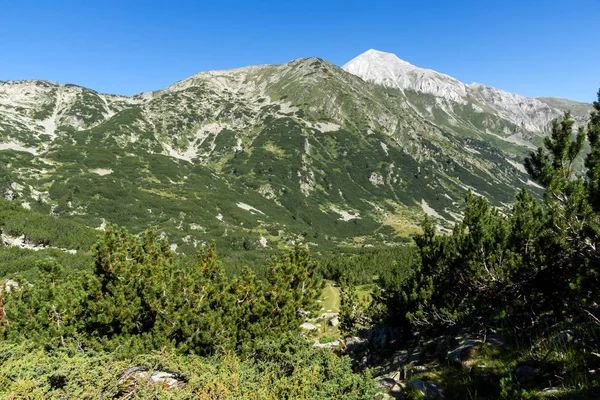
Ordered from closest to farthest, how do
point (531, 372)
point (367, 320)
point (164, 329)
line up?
point (531, 372) < point (164, 329) < point (367, 320)

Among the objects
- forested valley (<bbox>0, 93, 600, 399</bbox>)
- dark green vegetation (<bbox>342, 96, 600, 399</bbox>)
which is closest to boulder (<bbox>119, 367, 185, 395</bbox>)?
forested valley (<bbox>0, 93, 600, 399</bbox>)

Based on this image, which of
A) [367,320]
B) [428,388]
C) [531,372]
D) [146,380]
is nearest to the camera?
[531,372]

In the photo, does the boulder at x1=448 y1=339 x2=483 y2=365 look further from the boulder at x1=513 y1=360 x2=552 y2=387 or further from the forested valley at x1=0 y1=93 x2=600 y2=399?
the boulder at x1=513 y1=360 x2=552 y2=387

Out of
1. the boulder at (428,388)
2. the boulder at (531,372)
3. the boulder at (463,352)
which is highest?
the boulder at (531,372)

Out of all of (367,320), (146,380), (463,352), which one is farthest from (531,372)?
(367,320)

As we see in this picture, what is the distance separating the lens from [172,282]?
14508mm

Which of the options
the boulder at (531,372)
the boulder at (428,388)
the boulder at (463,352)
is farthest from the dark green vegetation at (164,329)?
the boulder at (463,352)

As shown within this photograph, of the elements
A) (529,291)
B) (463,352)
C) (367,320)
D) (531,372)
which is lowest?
(367,320)

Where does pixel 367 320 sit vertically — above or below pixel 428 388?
below

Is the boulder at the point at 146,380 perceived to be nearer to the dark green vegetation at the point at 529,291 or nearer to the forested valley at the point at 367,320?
the forested valley at the point at 367,320

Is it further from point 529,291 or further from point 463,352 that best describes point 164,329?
point 529,291

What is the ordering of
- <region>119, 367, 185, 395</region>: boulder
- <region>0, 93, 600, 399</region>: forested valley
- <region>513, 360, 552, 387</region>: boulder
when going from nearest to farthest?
<region>513, 360, 552, 387</region>: boulder → <region>0, 93, 600, 399</region>: forested valley → <region>119, 367, 185, 395</region>: boulder

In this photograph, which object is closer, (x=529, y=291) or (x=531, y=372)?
(x=531, y=372)

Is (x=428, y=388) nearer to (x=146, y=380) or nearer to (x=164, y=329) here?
(x=146, y=380)
